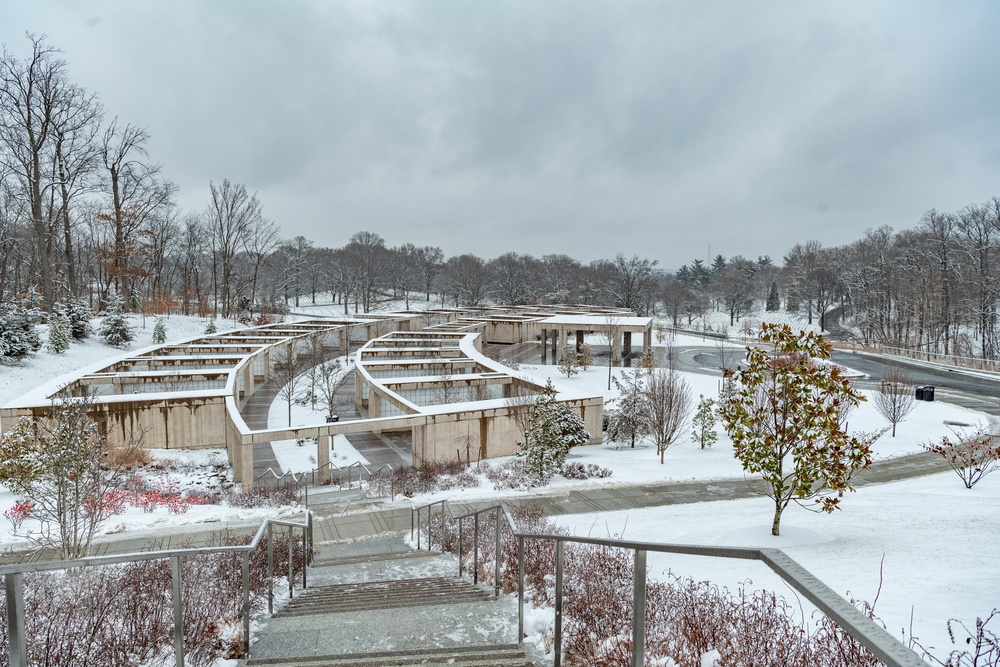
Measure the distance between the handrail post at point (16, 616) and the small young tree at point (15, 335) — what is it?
26868 millimetres

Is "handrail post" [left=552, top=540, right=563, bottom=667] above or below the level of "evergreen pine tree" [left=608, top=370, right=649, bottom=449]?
above

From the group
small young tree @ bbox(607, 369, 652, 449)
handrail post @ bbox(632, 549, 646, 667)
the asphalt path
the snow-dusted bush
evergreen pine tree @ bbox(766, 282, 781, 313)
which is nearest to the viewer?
handrail post @ bbox(632, 549, 646, 667)

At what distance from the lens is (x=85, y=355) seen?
27391 mm

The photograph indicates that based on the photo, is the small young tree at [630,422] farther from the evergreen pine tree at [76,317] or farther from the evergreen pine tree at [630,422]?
the evergreen pine tree at [76,317]

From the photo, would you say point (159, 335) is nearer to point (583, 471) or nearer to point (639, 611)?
point (583, 471)

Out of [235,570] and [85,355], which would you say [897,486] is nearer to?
[235,570]

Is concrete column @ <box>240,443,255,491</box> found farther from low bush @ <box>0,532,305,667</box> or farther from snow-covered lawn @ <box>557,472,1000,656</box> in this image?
low bush @ <box>0,532,305,667</box>

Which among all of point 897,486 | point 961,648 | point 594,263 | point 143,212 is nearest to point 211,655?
point 961,648

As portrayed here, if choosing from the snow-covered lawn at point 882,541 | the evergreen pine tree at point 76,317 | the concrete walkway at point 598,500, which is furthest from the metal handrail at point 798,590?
the evergreen pine tree at point 76,317

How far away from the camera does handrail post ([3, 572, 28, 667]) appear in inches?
100

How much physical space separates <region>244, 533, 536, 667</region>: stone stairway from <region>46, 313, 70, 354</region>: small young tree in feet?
86.3

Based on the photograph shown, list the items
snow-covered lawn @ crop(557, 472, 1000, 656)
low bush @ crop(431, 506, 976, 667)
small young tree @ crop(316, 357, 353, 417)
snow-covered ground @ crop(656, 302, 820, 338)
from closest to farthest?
1. low bush @ crop(431, 506, 976, 667)
2. snow-covered lawn @ crop(557, 472, 1000, 656)
3. small young tree @ crop(316, 357, 353, 417)
4. snow-covered ground @ crop(656, 302, 820, 338)

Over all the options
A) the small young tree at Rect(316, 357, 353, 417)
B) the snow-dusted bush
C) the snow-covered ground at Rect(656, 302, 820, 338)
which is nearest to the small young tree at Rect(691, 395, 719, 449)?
the snow-dusted bush

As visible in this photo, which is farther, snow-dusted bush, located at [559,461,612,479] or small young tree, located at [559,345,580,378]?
small young tree, located at [559,345,580,378]
